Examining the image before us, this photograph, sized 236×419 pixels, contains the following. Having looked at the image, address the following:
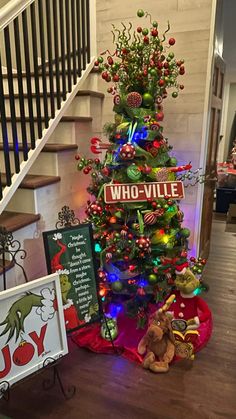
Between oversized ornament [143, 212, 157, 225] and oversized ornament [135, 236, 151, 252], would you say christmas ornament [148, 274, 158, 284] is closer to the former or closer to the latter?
oversized ornament [135, 236, 151, 252]

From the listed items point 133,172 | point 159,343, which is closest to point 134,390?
point 159,343

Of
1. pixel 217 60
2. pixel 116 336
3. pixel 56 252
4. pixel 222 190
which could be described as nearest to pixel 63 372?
pixel 116 336

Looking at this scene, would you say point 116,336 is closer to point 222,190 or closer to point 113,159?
point 113,159

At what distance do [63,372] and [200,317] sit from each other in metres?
0.98

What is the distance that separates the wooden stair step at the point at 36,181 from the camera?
1974 millimetres

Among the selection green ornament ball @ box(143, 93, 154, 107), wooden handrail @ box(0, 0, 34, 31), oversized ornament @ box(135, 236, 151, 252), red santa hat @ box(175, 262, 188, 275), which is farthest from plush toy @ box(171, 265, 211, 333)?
wooden handrail @ box(0, 0, 34, 31)

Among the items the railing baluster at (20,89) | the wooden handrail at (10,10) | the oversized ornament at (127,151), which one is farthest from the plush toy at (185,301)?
the wooden handrail at (10,10)

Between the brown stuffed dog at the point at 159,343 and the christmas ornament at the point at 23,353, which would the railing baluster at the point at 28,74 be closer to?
the christmas ornament at the point at 23,353

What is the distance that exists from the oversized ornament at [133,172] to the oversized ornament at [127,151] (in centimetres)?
7

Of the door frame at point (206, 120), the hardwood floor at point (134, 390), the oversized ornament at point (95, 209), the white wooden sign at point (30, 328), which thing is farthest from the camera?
the door frame at point (206, 120)

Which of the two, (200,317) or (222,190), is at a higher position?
(222,190)

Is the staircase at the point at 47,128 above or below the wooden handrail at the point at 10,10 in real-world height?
below

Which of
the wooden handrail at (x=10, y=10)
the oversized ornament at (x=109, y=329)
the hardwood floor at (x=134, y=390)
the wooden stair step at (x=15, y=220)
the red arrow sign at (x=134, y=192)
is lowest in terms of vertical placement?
the hardwood floor at (x=134, y=390)

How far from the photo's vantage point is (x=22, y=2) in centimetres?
173
